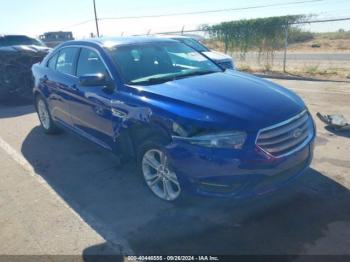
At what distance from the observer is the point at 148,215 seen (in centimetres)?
367

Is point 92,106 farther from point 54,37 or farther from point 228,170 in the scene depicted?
point 54,37

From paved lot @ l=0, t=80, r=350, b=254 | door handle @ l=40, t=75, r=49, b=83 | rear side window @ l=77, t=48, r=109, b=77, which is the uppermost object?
rear side window @ l=77, t=48, r=109, b=77

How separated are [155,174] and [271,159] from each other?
133 centimetres

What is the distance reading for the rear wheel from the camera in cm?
633

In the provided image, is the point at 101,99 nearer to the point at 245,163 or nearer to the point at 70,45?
the point at 70,45

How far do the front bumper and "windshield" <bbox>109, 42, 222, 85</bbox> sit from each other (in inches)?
46.3

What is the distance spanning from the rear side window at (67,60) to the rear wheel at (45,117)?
3.37ft

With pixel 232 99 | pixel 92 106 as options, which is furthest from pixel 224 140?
pixel 92 106

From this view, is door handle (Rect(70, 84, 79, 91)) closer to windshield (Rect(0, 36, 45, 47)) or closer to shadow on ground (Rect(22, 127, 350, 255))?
shadow on ground (Rect(22, 127, 350, 255))

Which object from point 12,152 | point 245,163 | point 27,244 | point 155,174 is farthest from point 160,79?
point 12,152

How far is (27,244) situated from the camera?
335 centimetres

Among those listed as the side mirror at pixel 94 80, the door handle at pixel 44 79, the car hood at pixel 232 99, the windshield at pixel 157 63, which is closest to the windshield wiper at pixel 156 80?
the windshield at pixel 157 63

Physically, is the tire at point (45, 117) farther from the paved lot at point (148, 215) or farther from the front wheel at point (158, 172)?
the front wheel at point (158, 172)

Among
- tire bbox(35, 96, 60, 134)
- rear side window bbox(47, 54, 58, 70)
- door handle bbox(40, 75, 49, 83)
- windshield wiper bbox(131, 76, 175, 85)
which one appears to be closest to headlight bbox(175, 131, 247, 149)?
windshield wiper bbox(131, 76, 175, 85)
